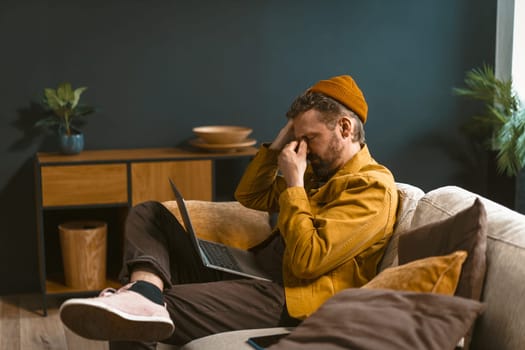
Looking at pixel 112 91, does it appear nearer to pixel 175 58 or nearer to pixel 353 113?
pixel 175 58

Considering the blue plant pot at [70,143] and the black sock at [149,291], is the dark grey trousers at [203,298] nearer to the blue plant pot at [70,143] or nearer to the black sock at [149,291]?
the black sock at [149,291]

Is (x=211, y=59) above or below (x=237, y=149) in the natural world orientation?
above

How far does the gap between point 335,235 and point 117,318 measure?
724 millimetres

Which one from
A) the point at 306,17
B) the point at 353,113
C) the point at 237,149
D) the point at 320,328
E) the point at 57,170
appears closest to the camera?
the point at 320,328

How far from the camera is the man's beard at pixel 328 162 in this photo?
9.37ft

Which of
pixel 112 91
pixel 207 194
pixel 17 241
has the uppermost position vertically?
pixel 112 91

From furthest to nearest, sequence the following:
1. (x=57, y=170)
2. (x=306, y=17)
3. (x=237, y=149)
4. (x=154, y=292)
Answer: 1. (x=306, y=17)
2. (x=237, y=149)
3. (x=57, y=170)
4. (x=154, y=292)

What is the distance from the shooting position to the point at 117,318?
2.19m

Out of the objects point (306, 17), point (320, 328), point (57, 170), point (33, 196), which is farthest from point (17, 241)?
point (320, 328)

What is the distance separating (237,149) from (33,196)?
113cm

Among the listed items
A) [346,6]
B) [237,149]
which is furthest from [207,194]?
[346,6]

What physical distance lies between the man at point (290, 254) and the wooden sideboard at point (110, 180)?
1146 millimetres

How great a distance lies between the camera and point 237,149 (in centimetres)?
427

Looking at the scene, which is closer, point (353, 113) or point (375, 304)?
point (375, 304)
